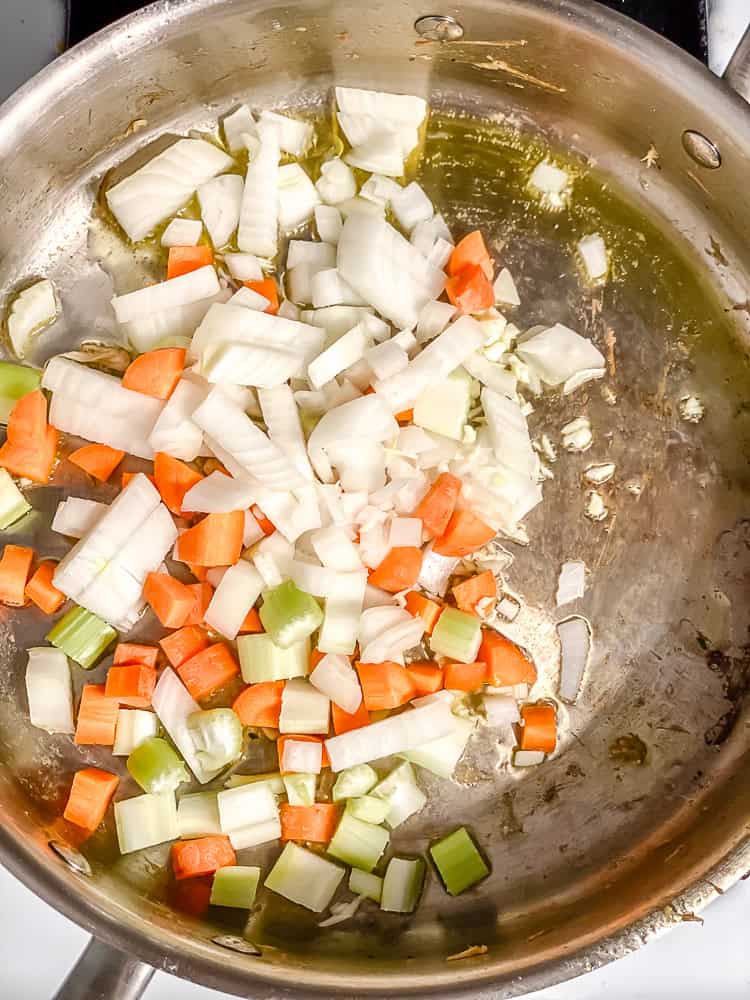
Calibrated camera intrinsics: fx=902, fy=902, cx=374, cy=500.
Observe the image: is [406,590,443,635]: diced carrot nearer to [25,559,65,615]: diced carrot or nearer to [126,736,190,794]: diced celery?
[126,736,190,794]: diced celery

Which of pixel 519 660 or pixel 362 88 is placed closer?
pixel 519 660

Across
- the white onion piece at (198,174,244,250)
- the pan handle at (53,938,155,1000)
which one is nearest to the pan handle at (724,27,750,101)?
the white onion piece at (198,174,244,250)

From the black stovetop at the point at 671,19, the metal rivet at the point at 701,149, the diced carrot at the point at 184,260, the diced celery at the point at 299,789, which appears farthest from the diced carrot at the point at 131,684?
the metal rivet at the point at 701,149

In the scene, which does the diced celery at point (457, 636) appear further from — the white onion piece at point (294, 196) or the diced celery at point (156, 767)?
the white onion piece at point (294, 196)

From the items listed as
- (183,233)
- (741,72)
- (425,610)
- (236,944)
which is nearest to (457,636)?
(425,610)

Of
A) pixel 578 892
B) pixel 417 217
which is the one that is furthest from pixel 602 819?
pixel 417 217

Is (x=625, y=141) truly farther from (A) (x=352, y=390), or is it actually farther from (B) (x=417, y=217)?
(A) (x=352, y=390)
